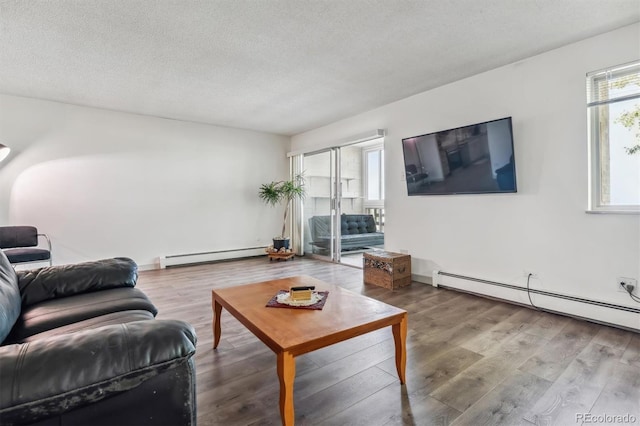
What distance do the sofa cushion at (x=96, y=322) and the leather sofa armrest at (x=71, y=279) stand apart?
58 cm

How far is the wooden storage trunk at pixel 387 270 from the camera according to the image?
3.79m

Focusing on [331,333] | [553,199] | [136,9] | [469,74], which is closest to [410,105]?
[469,74]

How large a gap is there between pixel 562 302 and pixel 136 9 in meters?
4.31

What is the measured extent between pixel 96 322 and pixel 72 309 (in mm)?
312

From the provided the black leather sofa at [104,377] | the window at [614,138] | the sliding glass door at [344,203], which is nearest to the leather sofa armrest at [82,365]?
the black leather sofa at [104,377]

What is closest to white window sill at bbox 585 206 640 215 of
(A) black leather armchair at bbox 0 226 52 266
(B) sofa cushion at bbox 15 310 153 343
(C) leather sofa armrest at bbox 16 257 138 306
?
(B) sofa cushion at bbox 15 310 153 343

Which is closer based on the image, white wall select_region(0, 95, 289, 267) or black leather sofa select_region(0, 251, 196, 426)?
black leather sofa select_region(0, 251, 196, 426)

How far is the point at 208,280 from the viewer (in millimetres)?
4262

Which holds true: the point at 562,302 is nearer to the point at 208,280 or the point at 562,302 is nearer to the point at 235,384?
the point at 235,384

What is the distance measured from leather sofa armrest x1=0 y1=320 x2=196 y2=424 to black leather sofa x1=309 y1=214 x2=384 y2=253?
16.2ft

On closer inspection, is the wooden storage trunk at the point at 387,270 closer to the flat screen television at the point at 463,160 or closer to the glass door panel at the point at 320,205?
the flat screen television at the point at 463,160

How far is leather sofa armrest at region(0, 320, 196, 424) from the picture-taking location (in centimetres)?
73

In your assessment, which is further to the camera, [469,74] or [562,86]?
[469,74]

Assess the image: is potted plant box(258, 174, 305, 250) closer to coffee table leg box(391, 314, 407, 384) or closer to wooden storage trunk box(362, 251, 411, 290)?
wooden storage trunk box(362, 251, 411, 290)
